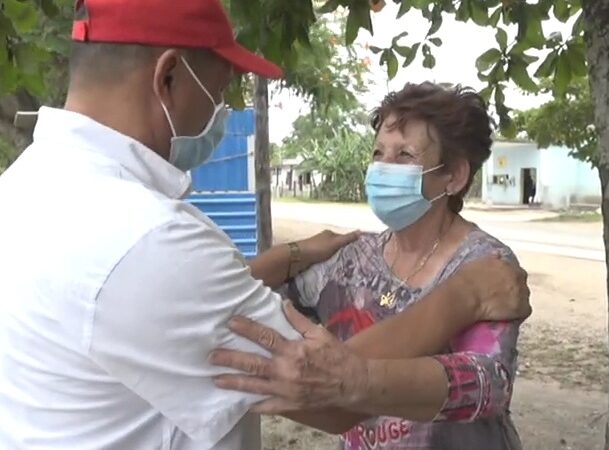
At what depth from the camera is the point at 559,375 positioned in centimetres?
746

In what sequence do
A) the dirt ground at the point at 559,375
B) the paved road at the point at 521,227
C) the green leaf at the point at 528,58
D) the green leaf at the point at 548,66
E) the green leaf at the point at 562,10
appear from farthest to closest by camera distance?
the paved road at the point at 521,227, the dirt ground at the point at 559,375, the green leaf at the point at 562,10, the green leaf at the point at 528,58, the green leaf at the point at 548,66

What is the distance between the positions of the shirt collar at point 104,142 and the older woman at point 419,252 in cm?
66

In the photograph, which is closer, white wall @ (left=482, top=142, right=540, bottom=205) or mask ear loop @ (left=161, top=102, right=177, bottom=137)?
mask ear loop @ (left=161, top=102, right=177, bottom=137)

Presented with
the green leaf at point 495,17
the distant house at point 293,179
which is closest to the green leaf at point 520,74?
the green leaf at point 495,17

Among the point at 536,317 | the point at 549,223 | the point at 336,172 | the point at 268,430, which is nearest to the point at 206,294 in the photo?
the point at 268,430

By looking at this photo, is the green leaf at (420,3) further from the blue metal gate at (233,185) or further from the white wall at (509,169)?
the white wall at (509,169)

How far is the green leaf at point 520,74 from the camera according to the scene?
390cm

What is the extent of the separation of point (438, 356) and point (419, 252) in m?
0.53

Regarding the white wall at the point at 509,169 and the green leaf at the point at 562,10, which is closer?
the green leaf at the point at 562,10

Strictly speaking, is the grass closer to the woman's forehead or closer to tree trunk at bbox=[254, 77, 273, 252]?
tree trunk at bbox=[254, 77, 273, 252]

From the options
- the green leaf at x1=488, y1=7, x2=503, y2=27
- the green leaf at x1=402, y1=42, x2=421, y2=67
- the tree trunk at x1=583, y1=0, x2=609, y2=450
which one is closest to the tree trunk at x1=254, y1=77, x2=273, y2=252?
the green leaf at x1=402, y1=42, x2=421, y2=67

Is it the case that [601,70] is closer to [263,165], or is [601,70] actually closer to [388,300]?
[388,300]

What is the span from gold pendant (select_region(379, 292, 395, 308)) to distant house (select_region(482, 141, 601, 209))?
26.0 metres

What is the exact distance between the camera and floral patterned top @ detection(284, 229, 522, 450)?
167 cm
